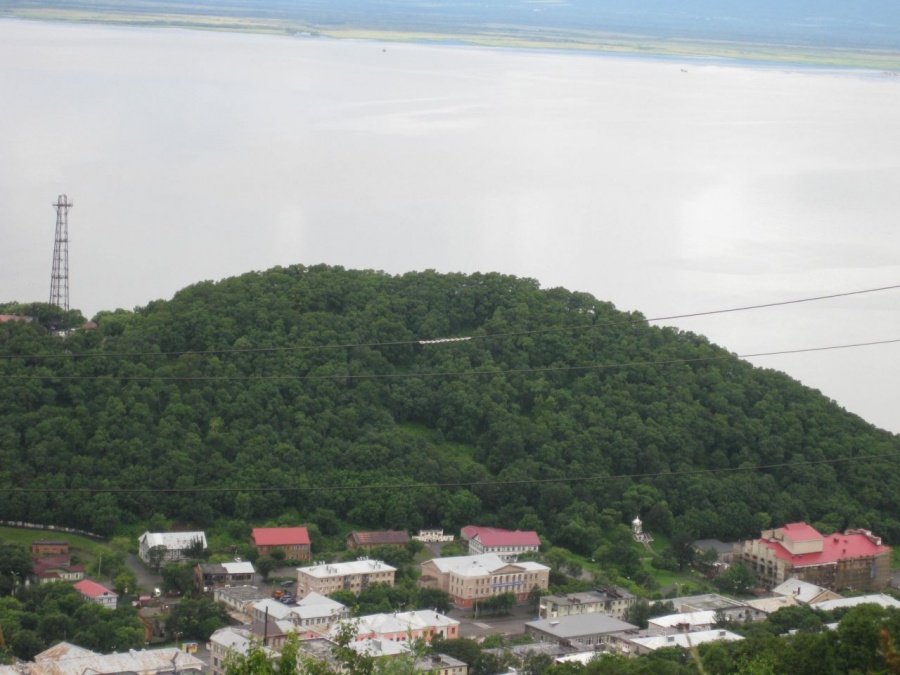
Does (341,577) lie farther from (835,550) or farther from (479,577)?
(835,550)

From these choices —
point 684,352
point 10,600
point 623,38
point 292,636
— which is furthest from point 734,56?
point 292,636

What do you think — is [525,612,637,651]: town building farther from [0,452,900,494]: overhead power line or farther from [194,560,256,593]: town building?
[0,452,900,494]: overhead power line

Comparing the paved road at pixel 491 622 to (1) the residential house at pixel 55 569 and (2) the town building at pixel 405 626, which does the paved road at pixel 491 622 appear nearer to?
(2) the town building at pixel 405 626

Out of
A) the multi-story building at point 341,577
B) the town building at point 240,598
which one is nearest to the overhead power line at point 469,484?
the multi-story building at point 341,577

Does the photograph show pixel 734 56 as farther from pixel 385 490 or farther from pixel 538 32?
pixel 385 490

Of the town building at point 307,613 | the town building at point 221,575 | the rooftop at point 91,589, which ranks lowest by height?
the town building at point 307,613

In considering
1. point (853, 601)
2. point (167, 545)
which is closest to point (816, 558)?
point (853, 601)
